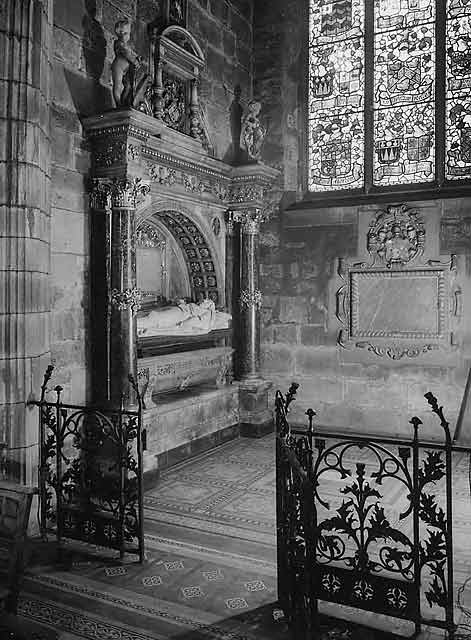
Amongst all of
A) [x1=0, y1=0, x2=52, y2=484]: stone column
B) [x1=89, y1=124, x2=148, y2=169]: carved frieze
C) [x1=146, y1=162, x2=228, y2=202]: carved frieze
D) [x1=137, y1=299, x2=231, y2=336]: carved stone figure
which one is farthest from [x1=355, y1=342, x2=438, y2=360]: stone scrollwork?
[x1=0, y1=0, x2=52, y2=484]: stone column

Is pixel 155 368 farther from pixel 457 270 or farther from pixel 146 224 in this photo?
pixel 457 270

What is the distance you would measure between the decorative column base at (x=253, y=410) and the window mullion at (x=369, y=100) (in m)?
2.54

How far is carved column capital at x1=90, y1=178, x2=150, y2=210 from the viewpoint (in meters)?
4.78

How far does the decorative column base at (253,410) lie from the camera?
267 inches

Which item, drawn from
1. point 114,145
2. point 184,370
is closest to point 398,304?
point 184,370

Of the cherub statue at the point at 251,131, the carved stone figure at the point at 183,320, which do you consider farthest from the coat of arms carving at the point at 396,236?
the carved stone figure at the point at 183,320

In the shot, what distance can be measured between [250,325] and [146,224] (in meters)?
1.65

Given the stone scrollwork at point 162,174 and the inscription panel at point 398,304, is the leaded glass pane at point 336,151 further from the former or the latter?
the stone scrollwork at point 162,174

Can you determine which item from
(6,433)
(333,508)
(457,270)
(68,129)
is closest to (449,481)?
(333,508)

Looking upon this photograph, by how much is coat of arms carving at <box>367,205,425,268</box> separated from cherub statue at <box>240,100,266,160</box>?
5.09ft

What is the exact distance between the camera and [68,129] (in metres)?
4.67

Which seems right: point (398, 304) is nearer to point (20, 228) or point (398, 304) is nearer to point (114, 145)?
point (114, 145)

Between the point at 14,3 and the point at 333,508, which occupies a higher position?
the point at 14,3

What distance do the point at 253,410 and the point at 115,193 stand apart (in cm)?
305
